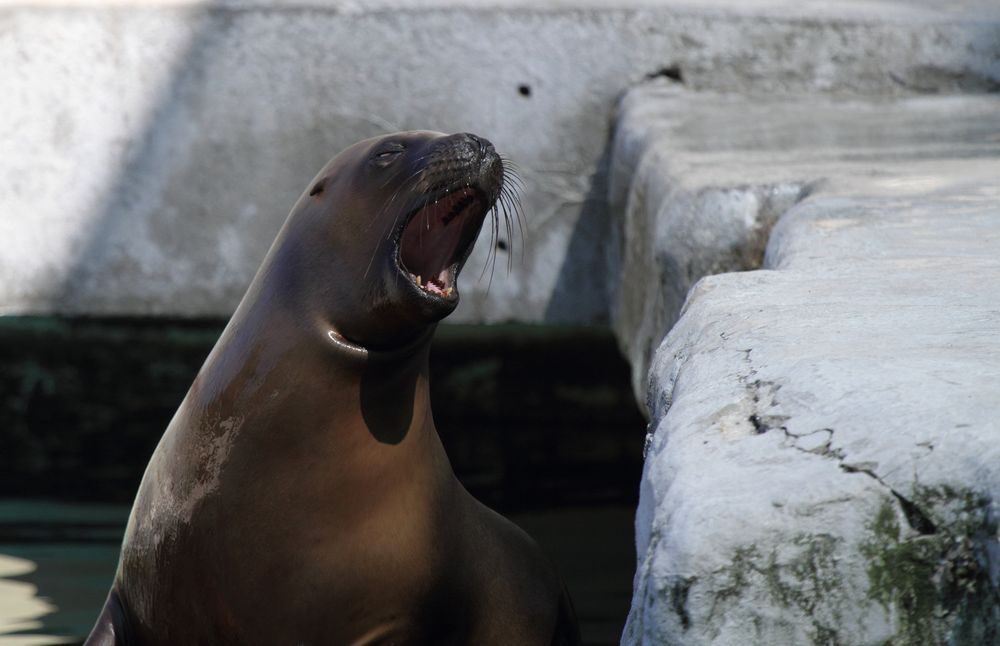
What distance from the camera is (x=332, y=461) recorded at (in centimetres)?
259

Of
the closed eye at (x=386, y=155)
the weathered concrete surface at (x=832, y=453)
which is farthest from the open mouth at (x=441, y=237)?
the weathered concrete surface at (x=832, y=453)

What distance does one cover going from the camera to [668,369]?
2.16 meters

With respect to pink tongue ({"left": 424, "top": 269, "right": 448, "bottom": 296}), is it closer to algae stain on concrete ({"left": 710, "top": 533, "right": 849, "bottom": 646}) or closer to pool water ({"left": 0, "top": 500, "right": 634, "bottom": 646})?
pool water ({"left": 0, "top": 500, "right": 634, "bottom": 646})

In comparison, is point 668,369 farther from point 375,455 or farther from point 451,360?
point 451,360

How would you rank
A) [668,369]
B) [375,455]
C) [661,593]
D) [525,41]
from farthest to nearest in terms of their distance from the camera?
[525,41] → [375,455] → [668,369] → [661,593]

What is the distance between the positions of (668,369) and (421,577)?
2.38 ft

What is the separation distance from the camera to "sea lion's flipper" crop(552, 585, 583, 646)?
2.96 m

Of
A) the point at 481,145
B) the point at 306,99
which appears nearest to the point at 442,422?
the point at 306,99

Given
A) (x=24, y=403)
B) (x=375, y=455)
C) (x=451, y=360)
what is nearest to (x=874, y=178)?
(x=375, y=455)

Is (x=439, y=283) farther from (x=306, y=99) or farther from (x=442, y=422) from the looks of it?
(x=442, y=422)

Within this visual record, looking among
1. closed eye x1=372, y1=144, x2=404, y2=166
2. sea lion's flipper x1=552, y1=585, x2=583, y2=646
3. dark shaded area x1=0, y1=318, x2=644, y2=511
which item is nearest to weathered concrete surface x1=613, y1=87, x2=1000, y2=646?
closed eye x1=372, y1=144, x2=404, y2=166

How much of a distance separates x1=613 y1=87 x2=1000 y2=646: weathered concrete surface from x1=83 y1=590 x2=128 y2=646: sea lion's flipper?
1.15m

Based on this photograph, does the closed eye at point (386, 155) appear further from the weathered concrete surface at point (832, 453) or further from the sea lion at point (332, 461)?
the weathered concrete surface at point (832, 453)

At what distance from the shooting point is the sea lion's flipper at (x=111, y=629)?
273cm
